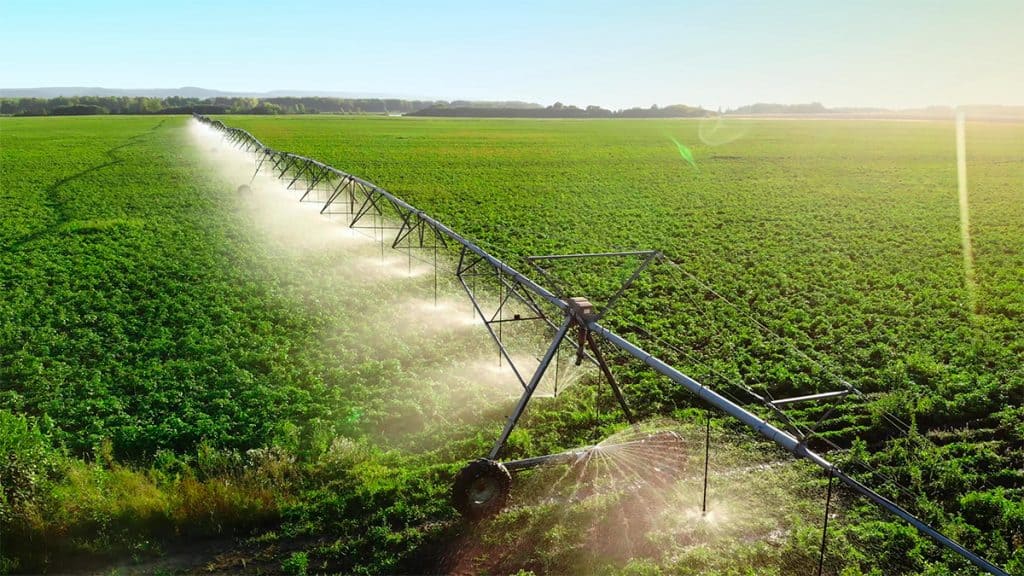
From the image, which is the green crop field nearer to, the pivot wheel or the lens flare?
the pivot wheel

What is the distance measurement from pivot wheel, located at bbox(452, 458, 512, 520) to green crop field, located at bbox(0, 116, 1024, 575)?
25 centimetres

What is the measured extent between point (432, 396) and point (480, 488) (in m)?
4.09

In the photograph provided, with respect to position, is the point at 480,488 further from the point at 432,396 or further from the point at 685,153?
the point at 685,153

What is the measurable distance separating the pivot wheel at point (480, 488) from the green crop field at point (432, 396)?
25 cm

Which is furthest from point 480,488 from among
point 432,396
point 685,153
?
point 685,153

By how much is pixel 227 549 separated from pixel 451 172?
47027mm

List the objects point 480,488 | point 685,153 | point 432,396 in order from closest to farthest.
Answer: point 480,488, point 432,396, point 685,153

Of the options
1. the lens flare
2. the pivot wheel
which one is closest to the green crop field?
the pivot wheel

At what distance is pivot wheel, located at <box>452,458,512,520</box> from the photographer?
9641 mm

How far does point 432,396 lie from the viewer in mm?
13547

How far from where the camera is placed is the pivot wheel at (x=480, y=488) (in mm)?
9641

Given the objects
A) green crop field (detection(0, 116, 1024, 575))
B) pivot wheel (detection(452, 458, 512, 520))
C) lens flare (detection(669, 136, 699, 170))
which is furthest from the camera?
lens flare (detection(669, 136, 699, 170))

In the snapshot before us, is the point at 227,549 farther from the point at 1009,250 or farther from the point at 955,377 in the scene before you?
the point at 1009,250

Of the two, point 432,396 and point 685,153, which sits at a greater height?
point 685,153
